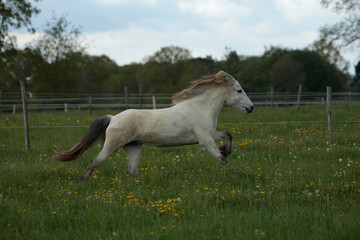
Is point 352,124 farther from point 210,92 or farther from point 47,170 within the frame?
point 47,170

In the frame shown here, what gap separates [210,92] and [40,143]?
6.89m

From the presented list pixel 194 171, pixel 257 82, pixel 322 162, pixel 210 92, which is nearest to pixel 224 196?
pixel 194 171

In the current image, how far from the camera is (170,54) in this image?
5744 centimetres

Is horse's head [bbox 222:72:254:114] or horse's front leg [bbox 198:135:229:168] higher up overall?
horse's head [bbox 222:72:254:114]

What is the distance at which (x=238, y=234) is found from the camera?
3.94m

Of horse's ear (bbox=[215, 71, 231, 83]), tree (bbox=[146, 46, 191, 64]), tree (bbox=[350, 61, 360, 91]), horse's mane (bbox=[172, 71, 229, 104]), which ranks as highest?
tree (bbox=[146, 46, 191, 64])

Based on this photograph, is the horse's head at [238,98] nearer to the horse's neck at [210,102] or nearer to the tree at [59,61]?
the horse's neck at [210,102]

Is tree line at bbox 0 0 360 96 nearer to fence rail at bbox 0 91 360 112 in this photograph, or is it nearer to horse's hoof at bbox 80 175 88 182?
fence rail at bbox 0 91 360 112

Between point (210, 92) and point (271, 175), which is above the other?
point (210, 92)

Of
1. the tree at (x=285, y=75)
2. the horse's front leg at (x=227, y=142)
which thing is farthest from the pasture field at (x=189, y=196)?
the tree at (x=285, y=75)

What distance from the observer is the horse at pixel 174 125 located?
6992 mm

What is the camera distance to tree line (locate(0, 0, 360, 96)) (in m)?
37.7

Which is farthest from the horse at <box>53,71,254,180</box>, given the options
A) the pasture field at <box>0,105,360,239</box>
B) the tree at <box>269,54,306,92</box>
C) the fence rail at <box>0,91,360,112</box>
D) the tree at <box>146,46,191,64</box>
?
the tree at <box>269,54,306,92</box>

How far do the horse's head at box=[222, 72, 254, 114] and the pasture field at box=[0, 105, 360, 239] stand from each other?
49.6 inches
